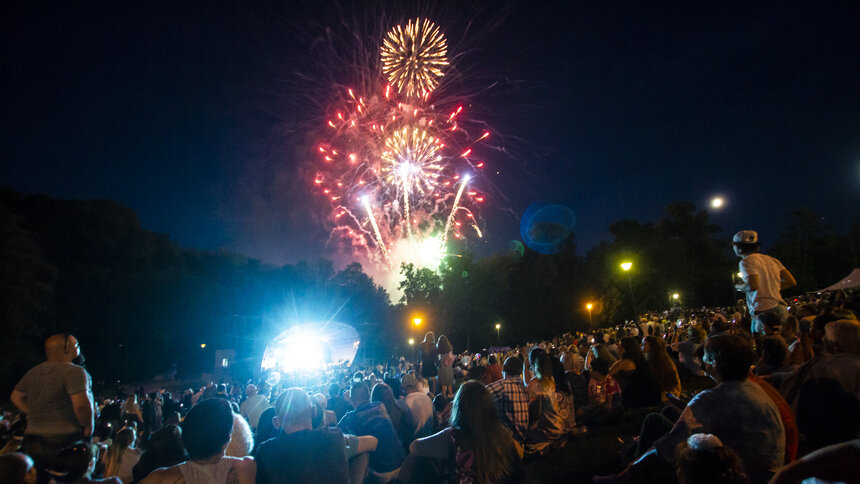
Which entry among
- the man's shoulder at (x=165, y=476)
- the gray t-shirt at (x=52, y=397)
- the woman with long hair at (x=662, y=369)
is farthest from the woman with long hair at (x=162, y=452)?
the woman with long hair at (x=662, y=369)

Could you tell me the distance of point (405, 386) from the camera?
796cm

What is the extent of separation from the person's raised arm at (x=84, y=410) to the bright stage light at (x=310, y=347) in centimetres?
2704

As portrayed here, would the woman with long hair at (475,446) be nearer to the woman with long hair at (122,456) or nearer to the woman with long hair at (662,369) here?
the woman with long hair at (662,369)

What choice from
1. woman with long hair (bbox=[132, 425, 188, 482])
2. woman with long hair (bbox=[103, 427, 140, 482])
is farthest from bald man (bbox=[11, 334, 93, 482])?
woman with long hair (bbox=[103, 427, 140, 482])

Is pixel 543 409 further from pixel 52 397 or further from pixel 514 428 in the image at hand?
pixel 52 397

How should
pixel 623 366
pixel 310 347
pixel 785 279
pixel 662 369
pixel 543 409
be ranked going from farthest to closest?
pixel 310 347 < pixel 623 366 < pixel 785 279 < pixel 662 369 < pixel 543 409

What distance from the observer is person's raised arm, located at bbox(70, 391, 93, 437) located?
4633mm

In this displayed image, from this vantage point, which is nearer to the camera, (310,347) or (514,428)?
(514,428)

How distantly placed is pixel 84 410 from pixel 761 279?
8.67m

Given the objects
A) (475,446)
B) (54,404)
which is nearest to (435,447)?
(475,446)

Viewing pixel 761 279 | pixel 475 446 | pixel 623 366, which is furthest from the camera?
pixel 623 366

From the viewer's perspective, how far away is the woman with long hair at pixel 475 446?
3.26 m

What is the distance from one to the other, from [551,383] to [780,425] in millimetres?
3172

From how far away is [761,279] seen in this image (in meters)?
6.05
